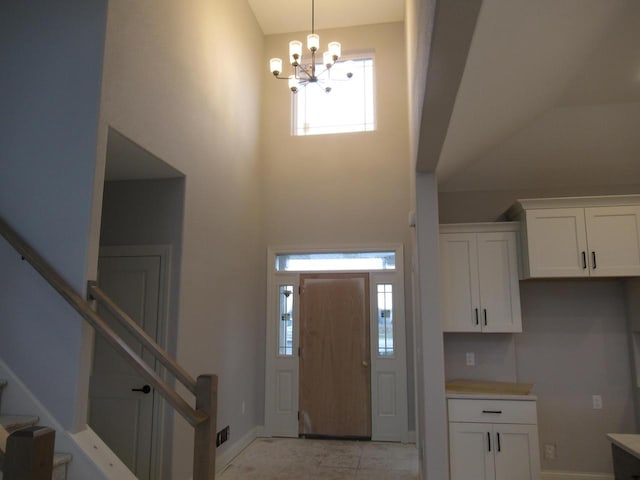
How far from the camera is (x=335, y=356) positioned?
5.58 m

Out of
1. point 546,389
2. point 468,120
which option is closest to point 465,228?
point 468,120

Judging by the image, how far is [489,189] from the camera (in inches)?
180

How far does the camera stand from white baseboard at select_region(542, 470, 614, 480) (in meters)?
4.09

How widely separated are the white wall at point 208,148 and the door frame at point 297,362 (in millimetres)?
137

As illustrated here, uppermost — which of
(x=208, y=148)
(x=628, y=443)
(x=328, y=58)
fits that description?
(x=328, y=58)

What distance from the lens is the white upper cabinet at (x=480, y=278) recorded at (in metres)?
3.99

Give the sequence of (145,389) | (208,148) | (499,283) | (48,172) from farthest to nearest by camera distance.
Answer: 1. (208,148)
2. (499,283)
3. (145,389)
4. (48,172)

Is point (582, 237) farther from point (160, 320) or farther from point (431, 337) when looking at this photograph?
point (160, 320)

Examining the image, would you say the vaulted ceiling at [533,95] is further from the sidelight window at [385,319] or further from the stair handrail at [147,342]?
the stair handrail at [147,342]

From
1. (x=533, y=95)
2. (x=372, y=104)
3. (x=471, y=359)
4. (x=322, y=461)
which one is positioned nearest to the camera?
(x=533, y=95)

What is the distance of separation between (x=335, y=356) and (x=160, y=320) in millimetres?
2484

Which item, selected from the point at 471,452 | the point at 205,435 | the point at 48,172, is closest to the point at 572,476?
the point at 471,452

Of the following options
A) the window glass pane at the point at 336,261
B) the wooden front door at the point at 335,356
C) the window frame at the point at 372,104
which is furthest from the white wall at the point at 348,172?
the wooden front door at the point at 335,356

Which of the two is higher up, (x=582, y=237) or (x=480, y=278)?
(x=582, y=237)
